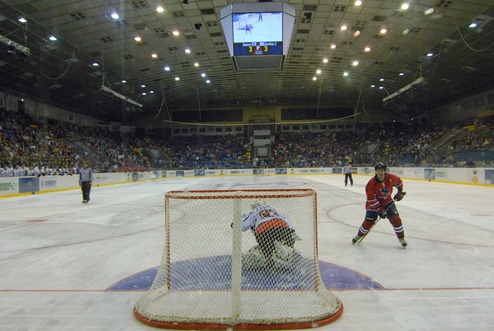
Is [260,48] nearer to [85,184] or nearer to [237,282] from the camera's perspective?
[237,282]

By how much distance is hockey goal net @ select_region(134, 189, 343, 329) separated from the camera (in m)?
3.05

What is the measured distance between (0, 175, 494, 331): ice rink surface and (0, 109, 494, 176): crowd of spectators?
13.8m

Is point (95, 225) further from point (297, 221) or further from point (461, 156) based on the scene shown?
point (461, 156)

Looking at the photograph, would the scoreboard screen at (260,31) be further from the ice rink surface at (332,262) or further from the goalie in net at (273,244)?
the goalie in net at (273,244)

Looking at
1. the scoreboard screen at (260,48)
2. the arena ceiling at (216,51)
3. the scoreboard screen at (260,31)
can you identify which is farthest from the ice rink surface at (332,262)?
the arena ceiling at (216,51)

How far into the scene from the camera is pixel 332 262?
491 centimetres

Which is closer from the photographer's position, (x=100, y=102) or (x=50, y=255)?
(x=50, y=255)

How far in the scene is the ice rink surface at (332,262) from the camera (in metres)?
3.13

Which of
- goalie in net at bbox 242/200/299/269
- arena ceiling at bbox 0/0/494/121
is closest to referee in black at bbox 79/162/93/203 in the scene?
arena ceiling at bbox 0/0/494/121

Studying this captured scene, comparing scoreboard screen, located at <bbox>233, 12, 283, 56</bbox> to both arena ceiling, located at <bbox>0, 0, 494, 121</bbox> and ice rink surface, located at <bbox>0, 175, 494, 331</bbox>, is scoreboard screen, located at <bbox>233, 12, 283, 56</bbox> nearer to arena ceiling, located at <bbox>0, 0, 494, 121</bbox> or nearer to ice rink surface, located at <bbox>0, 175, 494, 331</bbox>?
ice rink surface, located at <bbox>0, 175, 494, 331</bbox>

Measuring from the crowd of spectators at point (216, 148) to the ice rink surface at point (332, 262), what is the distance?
1382 centimetres

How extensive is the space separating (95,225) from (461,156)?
Result: 72.3ft

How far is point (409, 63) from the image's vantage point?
79.2 ft

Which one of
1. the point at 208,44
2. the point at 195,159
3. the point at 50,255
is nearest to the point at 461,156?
the point at 208,44
